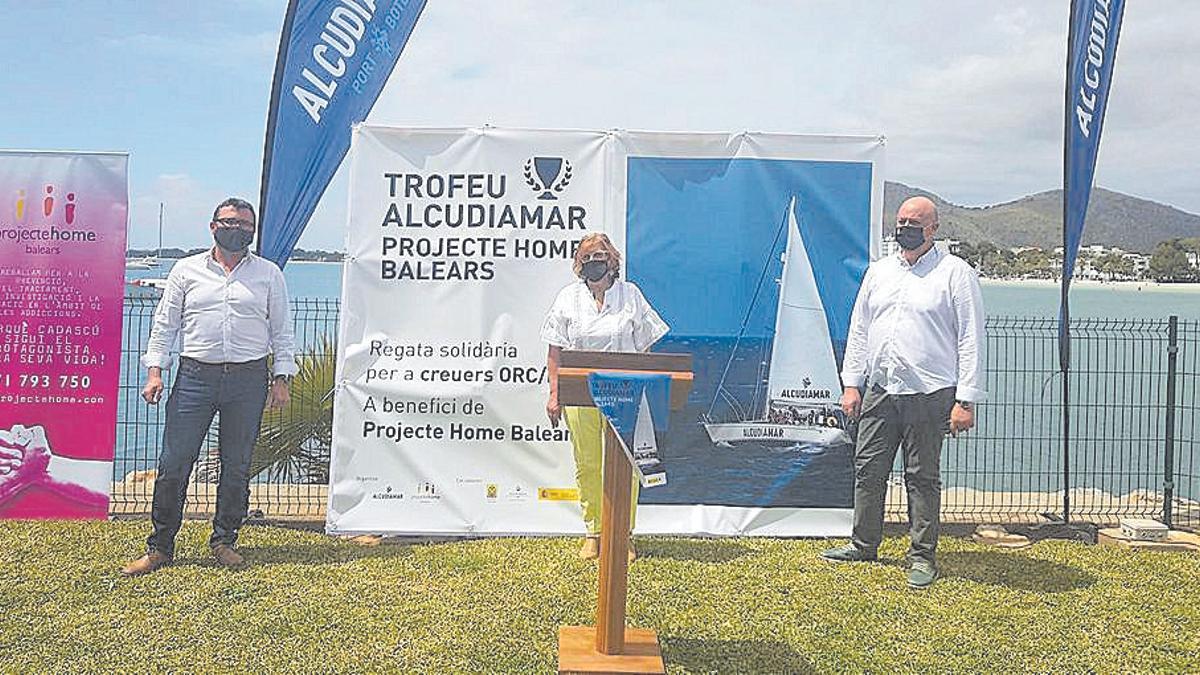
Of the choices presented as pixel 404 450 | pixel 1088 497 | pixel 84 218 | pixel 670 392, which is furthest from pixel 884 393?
Result: pixel 84 218

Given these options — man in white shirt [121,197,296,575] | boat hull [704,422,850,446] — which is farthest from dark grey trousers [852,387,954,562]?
man in white shirt [121,197,296,575]

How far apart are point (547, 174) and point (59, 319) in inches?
112

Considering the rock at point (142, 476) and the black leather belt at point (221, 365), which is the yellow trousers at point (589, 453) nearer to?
the black leather belt at point (221, 365)

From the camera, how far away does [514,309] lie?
601 centimetres

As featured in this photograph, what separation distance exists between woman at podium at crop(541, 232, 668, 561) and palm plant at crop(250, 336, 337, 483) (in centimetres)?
229

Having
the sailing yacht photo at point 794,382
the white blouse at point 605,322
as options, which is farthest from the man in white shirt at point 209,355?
the sailing yacht photo at point 794,382

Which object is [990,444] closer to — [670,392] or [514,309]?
[514,309]

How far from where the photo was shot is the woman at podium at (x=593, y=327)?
5.33 metres

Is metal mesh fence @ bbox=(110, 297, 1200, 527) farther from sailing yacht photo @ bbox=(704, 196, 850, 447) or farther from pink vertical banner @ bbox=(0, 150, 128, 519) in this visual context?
sailing yacht photo @ bbox=(704, 196, 850, 447)

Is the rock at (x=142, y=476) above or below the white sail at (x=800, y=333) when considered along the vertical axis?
below

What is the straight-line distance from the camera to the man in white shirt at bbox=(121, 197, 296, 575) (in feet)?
17.2

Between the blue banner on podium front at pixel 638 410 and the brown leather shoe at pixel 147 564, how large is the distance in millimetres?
2644

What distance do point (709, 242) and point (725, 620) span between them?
86.4 inches

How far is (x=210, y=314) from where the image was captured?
207 inches
